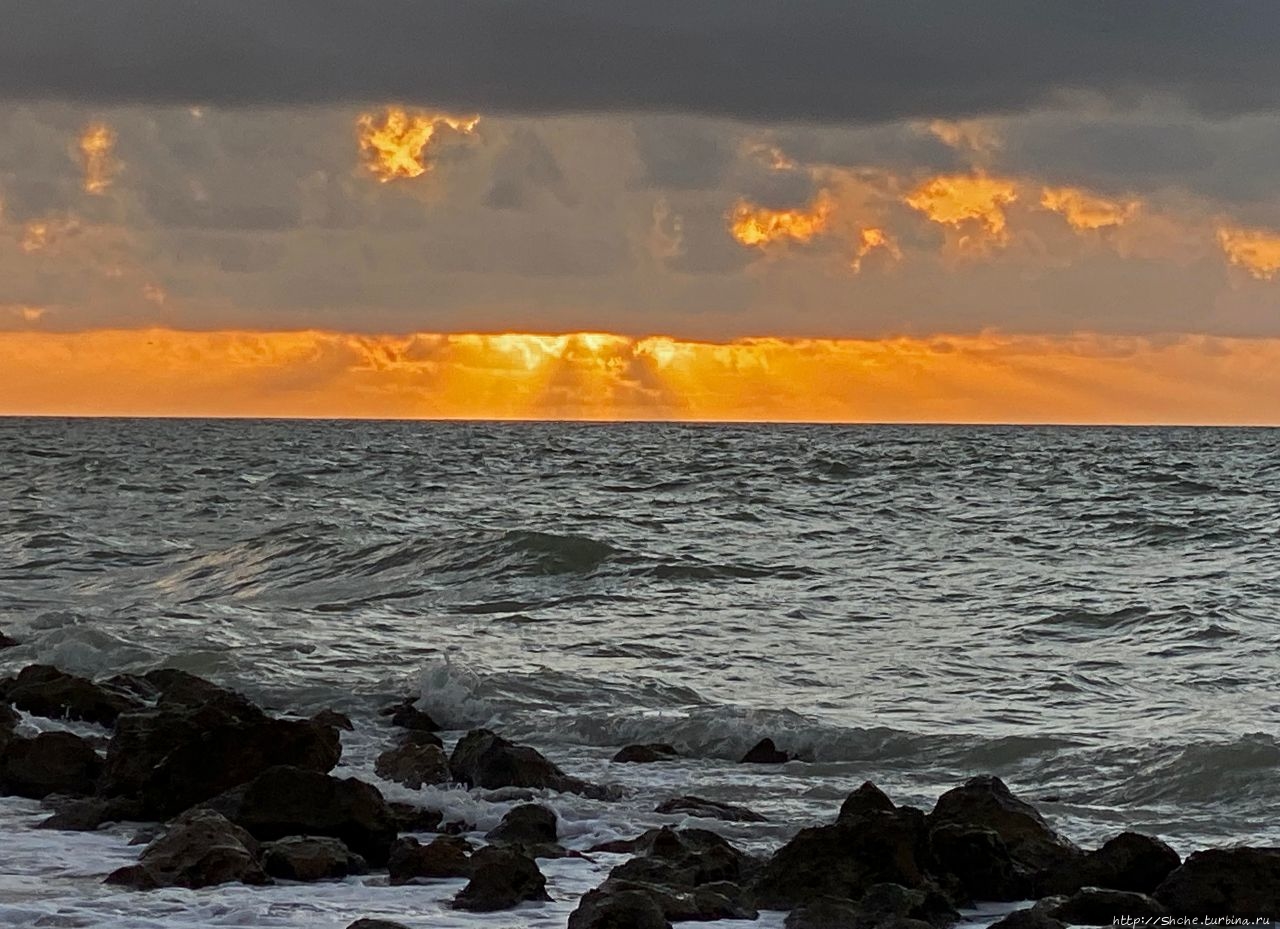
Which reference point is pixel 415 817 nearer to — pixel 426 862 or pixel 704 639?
pixel 426 862

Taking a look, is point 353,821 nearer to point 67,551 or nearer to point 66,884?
point 66,884

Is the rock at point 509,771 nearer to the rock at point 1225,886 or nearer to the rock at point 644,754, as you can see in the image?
the rock at point 644,754

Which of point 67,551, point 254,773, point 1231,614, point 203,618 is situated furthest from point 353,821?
point 67,551

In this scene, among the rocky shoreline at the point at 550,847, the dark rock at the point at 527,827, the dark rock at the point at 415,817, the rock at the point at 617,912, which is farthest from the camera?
the dark rock at the point at 415,817

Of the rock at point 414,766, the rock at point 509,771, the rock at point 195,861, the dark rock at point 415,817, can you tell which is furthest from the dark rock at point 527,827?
the rock at point 195,861

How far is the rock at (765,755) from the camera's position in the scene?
46.6ft

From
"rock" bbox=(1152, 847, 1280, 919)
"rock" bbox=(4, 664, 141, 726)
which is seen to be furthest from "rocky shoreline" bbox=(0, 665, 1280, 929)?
"rock" bbox=(4, 664, 141, 726)

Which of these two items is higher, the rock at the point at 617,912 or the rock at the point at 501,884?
the rock at the point at 617,912

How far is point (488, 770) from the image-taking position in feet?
40.4

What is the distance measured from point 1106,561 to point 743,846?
2132 cm

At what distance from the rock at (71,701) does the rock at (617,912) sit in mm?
7930

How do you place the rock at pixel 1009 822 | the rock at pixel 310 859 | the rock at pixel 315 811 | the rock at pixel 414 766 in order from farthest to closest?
1. the rock at pixel 414 766
2. the rock at pixel 315 811
3. the rock at pixel 1009 822
4. the rock at pixel 310 859

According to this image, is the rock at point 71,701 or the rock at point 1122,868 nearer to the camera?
the rock at point 1122,868

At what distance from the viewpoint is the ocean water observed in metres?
12.3
